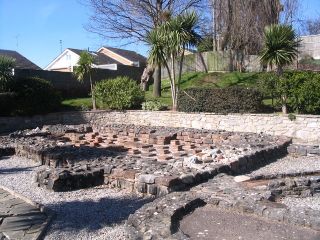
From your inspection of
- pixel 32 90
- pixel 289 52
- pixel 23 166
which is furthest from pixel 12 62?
pixel 289 52

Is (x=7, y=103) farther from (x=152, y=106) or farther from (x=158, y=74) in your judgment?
(x=158, y=74)

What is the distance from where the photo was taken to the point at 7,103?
54.0ft

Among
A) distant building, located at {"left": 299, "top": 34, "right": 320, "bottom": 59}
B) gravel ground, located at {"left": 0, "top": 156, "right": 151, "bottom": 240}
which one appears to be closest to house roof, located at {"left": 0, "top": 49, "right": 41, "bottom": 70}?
distant building, located at {"left": 299, "top": 34, "right": 320, "bottom": 59}

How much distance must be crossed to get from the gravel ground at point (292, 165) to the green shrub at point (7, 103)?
11556mm

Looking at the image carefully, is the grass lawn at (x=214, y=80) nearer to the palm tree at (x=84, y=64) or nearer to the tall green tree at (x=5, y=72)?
the palm tree at (x=84, y=64)

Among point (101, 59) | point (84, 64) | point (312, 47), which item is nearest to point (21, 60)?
point (101, 59)

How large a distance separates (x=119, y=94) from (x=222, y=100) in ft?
17.2

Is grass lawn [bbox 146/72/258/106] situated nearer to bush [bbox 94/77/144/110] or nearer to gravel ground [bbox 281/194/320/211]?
bush [bbox 94/77/144/110]

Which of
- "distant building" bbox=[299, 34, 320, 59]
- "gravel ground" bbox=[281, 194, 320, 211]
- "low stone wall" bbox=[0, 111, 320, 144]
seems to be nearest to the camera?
"gravel ground" bbox=[281, 194, 320, 211]

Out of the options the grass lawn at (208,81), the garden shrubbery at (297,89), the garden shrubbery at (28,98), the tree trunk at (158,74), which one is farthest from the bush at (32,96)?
the garden shrubbery at (297,89)

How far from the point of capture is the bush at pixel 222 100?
1422cm

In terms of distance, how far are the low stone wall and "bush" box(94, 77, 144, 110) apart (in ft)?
1.75

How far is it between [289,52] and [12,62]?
11.4 m

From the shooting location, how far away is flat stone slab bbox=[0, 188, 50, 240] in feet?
16.0
